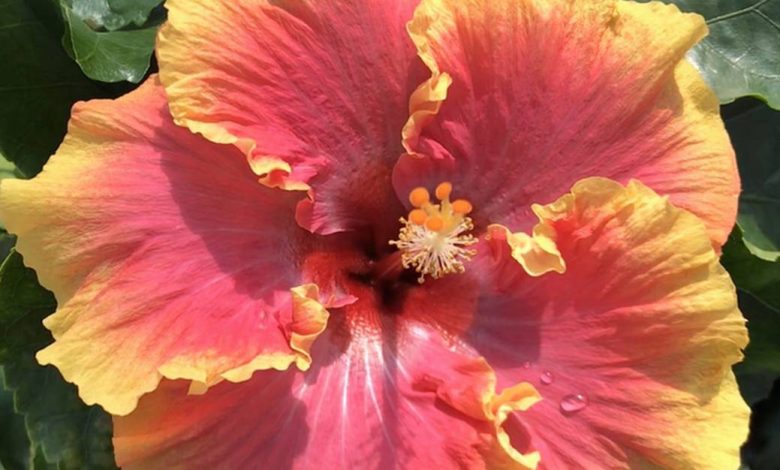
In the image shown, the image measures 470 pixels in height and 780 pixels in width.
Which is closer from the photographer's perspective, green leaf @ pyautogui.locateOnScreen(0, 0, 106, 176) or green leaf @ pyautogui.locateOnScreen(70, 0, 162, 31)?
green leaf @ pyautogui.locateOnScreen(0, 0, 106, 176)

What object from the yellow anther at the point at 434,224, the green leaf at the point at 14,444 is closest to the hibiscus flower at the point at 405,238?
the yellow anther at the point at 434,224

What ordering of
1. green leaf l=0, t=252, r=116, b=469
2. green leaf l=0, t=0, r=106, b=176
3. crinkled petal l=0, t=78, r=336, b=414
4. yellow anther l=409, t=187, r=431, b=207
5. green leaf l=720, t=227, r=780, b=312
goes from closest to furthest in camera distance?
crinkled petal l=0, t=78, r=336, b=414
yellow anther l=409, t=187, r=431, b=207
green leaf l=0, t=252, r=116, b=469
green leaf l=0, t=0, r=106, b=176
green leaf l=720, t=227, r=780, b=312

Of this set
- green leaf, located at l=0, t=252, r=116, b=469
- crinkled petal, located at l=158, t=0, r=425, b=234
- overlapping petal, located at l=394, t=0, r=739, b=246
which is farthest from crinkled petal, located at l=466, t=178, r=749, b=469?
green leaf, located at l=0, t=252, r=116, b=469

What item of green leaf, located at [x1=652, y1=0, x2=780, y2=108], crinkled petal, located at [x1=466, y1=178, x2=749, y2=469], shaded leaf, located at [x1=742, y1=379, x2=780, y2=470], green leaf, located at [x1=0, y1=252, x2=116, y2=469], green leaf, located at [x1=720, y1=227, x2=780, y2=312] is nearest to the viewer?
crinkled petal, located at [x1=466, y1=178, x2=749, y2=469]

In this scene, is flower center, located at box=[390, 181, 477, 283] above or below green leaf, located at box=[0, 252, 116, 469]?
above

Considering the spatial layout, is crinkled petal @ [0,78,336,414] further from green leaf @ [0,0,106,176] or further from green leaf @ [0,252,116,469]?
green leaf @ [0,0,106,176]

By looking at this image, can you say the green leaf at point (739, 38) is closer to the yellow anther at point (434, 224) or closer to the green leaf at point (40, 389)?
the yellow anther at point (434, 224)

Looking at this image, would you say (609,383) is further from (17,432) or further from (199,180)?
(17,432)
